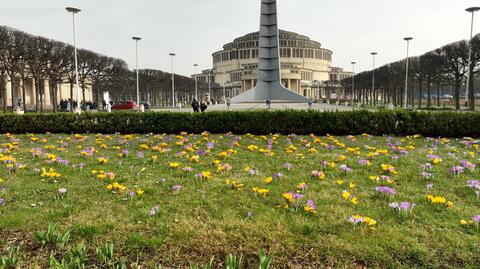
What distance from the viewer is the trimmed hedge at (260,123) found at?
1237cm

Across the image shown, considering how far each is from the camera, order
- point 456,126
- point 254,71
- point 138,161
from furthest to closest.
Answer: point 254,71
point 456,126
point 138,161

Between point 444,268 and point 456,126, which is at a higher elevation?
point 456,126

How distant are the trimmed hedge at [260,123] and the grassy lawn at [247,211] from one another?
4815 mm

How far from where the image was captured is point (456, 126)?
12.3 metres

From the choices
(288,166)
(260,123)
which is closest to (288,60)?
(260,123)

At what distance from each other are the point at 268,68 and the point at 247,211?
32776mm

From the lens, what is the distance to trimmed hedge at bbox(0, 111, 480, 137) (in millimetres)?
12367

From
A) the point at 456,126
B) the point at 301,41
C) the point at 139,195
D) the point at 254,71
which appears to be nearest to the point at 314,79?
the point at 301,41

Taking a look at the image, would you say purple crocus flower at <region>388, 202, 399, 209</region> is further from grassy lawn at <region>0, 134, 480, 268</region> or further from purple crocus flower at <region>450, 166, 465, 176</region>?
purple crocus flower at <region>450, 166, 465, 176</region>

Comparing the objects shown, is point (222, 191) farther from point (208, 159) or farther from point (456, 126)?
point (456, 126)

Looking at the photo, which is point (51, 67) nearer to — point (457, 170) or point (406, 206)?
point (457, 170)

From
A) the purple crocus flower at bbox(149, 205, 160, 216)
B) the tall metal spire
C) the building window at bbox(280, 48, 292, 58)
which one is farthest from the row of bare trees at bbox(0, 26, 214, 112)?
the building window at bbox(280, 48, 292, 58)

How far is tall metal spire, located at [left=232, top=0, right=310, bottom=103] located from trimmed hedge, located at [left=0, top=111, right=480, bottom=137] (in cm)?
2357

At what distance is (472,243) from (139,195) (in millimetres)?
4221
